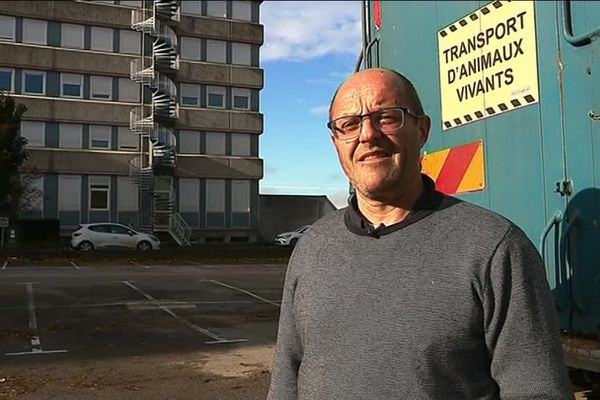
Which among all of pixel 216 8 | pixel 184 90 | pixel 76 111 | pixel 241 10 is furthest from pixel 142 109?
pixel 241 10

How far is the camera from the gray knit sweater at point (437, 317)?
163 cm

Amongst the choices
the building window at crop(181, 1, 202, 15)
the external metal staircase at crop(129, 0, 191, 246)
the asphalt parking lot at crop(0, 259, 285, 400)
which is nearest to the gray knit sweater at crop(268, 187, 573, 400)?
the asphalt parking lot at crop(0, 259, 285, 400)

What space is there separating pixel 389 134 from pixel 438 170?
8.54ft

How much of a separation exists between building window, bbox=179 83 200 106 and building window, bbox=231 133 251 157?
3.39 m

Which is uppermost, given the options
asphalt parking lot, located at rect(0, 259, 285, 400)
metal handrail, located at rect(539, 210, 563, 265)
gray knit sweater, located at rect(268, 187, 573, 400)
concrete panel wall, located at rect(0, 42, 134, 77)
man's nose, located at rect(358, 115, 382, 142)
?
concrete panel wall, located at rect(0, 42, 134, 77)

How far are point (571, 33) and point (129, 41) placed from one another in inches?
1667

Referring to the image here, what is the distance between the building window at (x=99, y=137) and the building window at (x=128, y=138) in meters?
0.86

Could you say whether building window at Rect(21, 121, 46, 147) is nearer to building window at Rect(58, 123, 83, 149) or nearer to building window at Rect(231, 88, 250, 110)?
building window at Rect(58, 123, 83, 149)

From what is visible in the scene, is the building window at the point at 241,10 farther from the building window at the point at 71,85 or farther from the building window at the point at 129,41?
the building window at the point at 71,85

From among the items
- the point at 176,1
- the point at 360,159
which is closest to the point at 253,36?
the point at 176,1

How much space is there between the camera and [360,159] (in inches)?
77.3

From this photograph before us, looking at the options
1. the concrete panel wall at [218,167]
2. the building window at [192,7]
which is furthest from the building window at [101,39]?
the concrete panel wall at [218,167]

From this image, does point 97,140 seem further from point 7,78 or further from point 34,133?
point 7,78

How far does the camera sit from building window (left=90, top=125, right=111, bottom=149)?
136ft
